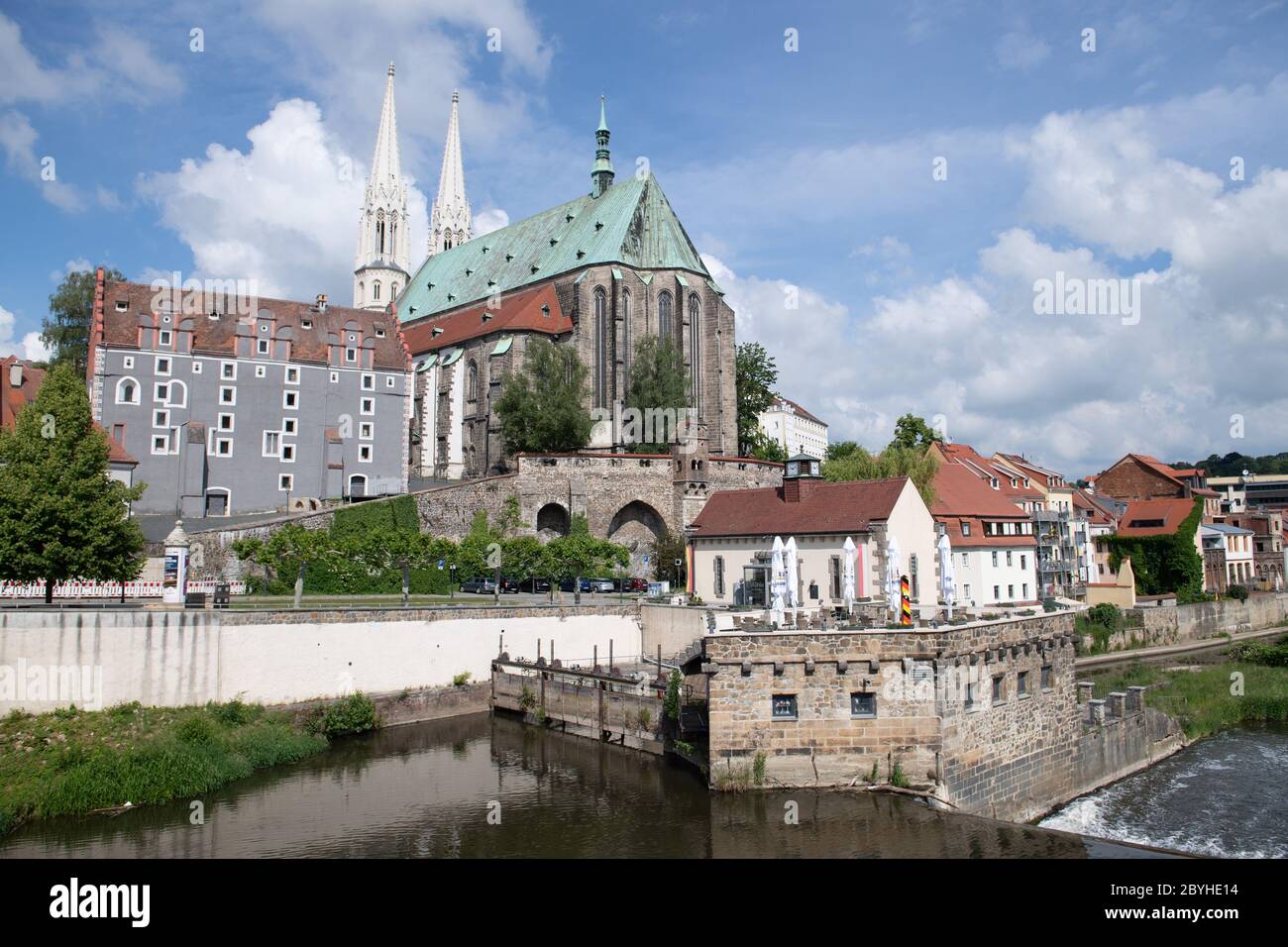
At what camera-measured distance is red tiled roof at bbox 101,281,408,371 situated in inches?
2046

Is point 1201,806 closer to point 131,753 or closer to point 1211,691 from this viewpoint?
point 1211,691

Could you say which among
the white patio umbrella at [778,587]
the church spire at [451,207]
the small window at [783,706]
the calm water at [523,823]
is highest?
the church spire at [451,207]

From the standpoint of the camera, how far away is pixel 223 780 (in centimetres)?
2498

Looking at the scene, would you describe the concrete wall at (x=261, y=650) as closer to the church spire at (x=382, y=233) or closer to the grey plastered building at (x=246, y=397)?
the grey plastered building at (x=246, y=397)

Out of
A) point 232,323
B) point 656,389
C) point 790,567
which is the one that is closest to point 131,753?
point 790,567

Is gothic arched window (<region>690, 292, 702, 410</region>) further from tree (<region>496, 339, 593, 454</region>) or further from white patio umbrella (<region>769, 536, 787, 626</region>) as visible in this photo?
white patio umbrella (<region>769, 536, 787, 626</region>)

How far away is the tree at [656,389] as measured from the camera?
65.1m

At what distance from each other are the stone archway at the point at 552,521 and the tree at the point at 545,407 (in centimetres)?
433

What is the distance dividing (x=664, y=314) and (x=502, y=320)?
541 inches

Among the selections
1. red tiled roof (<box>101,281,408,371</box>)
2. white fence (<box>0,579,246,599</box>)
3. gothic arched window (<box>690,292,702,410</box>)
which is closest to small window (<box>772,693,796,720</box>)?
white fence (<box>0,579,246,599</box>)

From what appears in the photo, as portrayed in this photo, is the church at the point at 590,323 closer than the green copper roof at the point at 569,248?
Yes

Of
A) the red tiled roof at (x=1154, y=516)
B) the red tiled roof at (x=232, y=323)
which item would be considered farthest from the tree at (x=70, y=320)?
the red tiled roof at (x=1154, y=516)
